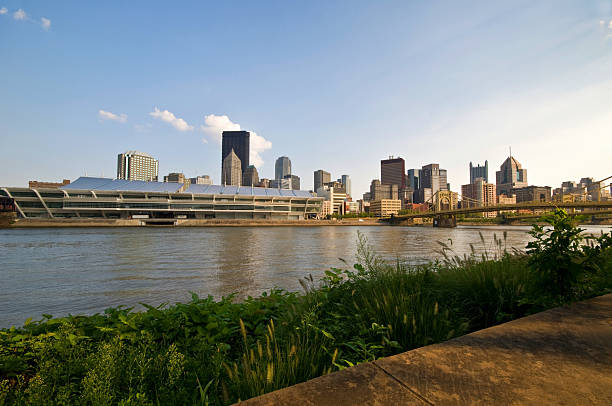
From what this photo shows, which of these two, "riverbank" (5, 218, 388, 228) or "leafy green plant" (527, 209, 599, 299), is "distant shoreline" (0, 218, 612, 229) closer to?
"riverbank" (5, 218, 388, 228)

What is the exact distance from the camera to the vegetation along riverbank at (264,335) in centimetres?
195

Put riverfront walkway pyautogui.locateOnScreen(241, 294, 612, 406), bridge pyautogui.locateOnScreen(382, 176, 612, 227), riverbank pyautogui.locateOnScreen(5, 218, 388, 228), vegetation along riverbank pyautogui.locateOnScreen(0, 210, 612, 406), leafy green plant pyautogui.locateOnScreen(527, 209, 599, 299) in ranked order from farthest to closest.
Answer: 1. riverbank pyautogui.locateOnScreen(5, 218, 388, 228)
2. bridge pyautogui.locateOnScreen(382, 176, 612, 227)
3. leafy green plant pyautogui.locateOnScreen(527, 209, 599, 299)
4. vegetation along riverbank pyautogui.locateOnScreen(0, 210, 612, 406)
5. riverfront walkway pyautogui.locateOnScreen(241, 294, 612, 406)

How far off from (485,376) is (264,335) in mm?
2192

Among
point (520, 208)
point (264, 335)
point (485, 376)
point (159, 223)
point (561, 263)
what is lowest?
point (159, 223)

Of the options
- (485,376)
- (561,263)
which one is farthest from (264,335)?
(561,263)

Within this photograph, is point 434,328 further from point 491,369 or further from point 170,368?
point 170,368

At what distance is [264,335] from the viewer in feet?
10.2

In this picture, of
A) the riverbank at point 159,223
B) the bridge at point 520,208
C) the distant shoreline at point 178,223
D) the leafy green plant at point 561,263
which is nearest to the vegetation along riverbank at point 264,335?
the leafy green plant at point 561,263

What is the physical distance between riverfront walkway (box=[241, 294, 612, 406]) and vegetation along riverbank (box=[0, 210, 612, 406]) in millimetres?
545

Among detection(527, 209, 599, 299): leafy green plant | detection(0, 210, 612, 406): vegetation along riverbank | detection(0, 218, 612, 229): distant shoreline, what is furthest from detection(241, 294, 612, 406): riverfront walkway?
detection(0, 218, 612, 229): distant shoreline

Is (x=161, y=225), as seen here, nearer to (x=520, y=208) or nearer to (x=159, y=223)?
(x=159, y=223)

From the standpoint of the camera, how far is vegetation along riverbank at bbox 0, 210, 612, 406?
1.95 metres

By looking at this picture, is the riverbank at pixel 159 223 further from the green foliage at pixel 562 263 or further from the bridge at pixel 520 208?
the green foliage at pixel 562 263

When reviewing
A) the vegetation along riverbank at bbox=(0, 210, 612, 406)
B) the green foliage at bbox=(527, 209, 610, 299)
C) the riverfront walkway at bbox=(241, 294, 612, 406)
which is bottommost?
the vegetation along riverbank at bbox=(0, 210, 612, 406)
